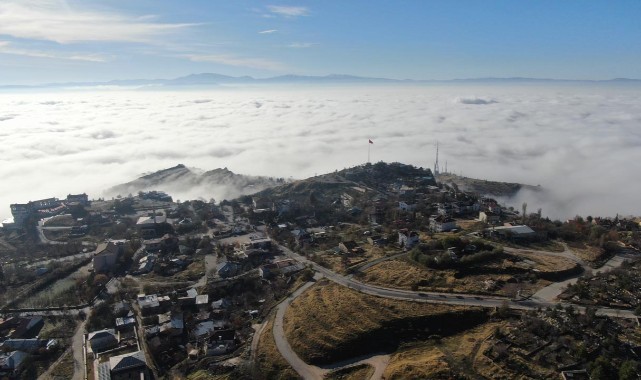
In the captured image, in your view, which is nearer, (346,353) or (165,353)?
(346,353)

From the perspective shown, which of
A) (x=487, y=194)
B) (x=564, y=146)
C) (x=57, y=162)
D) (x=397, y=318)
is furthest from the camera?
(x=564, y=146)

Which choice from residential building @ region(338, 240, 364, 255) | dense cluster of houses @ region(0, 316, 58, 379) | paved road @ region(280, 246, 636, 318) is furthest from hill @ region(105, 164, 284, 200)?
paved road @ region(280, 246, 636, 318)

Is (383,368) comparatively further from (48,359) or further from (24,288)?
(24,288)

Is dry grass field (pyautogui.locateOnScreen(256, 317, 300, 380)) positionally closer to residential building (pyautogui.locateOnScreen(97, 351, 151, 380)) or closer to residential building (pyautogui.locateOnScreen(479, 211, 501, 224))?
residential building (pyautogui.locateOnScreen(97, 351, 151, 380))

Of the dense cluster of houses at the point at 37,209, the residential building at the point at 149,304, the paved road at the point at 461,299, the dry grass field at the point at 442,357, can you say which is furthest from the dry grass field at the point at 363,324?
the dense cluster of houses at the point at 37,209

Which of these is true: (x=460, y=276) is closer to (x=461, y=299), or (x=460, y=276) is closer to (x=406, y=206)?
(x=461, y=299)

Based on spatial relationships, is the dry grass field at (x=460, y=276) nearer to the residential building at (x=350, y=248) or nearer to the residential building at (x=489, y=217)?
the residential building at (x=350, y=248)

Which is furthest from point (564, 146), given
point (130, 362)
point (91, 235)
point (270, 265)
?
point (130, 362)
